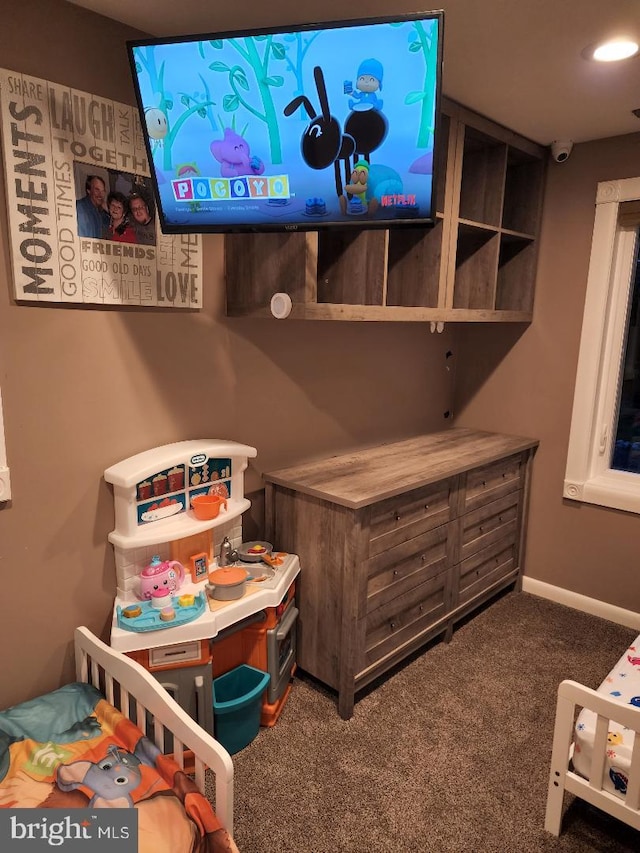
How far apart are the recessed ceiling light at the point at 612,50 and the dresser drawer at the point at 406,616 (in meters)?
2.00

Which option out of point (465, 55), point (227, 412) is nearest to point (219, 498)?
point (227, 412)

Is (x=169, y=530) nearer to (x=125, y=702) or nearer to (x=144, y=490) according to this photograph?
(x=144, y=490)

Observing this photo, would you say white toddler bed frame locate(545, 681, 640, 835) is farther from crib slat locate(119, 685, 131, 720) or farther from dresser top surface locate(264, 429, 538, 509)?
crib slat locate(119, 685, 131, 720)

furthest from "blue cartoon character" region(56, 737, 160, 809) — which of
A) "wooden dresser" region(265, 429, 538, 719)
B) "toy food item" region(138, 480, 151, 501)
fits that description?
"wooden dresser" region(265, 429, 538, 719)

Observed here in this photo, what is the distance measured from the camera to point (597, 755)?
62.1 inches

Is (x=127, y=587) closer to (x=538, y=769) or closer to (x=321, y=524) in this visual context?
(x=321, y=524)

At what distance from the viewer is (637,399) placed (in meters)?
2.95

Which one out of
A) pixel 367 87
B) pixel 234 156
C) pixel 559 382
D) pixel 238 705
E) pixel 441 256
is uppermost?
pixel 367 87

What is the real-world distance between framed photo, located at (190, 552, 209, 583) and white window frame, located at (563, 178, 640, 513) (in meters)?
1.95

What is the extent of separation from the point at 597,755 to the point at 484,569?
133cm

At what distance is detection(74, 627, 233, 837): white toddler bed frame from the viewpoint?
52.6 inches

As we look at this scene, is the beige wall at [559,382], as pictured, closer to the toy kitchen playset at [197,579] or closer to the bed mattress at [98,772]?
the toy kitchen playset at [197,579]

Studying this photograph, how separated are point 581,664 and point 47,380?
2.44m

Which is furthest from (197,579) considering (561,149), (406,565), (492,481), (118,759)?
(561,149)
